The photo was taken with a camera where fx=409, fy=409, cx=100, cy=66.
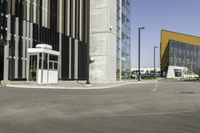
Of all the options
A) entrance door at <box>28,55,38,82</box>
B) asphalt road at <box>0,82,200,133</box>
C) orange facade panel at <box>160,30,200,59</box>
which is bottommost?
asphalt road at <box>0,82,200,133</box>

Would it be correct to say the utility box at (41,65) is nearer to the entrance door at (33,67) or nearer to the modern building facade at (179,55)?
the entrance door at (33,67)

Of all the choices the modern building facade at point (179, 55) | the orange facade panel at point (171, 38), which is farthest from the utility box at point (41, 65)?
the orange facade panel at point (171, 38)

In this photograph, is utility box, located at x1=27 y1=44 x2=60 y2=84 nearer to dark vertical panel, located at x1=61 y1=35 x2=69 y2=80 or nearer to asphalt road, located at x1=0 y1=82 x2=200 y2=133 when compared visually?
dark vertical panel, located at x1=61 y1=35 x2=69 y2=80

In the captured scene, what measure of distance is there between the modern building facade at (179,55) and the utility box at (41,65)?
96.6 meters

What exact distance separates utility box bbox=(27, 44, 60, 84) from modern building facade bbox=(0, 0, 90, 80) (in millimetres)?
3236

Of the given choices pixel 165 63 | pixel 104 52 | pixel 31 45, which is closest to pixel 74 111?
pixel 31 45

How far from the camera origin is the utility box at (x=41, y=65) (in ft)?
105

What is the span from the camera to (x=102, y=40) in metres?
53.2

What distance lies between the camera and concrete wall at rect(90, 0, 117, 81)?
52.7m

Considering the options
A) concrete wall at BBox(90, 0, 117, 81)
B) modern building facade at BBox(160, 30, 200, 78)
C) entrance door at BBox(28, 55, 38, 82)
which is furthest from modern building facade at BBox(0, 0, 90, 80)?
modern building facade at BBox(160, 30, 200, 78)

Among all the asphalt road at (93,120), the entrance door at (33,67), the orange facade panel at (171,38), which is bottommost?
the asphalt road at (93,120)

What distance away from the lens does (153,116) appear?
12.2 meters

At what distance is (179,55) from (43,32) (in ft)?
318

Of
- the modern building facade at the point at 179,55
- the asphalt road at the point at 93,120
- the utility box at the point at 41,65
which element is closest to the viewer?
the asphalt road at the point at 93,120
